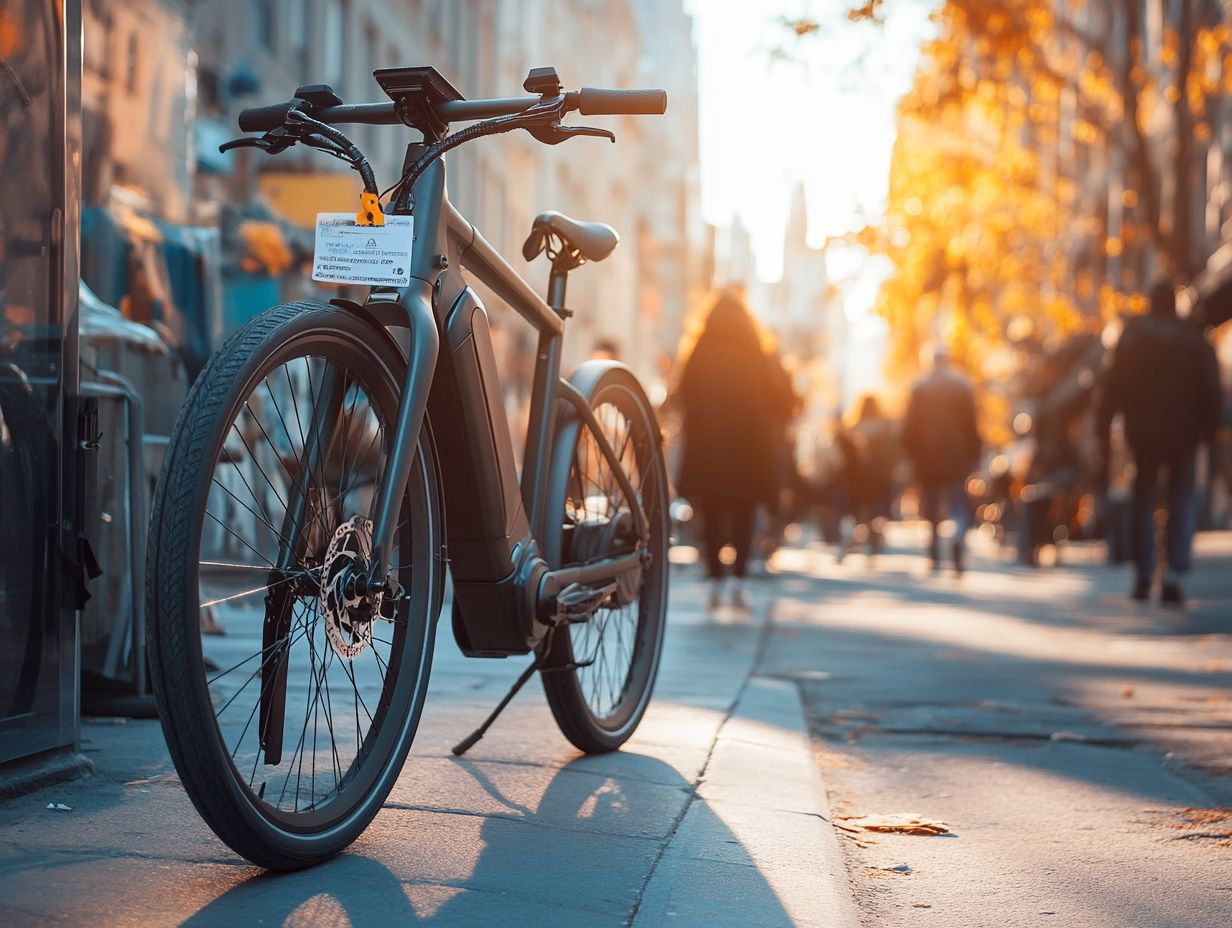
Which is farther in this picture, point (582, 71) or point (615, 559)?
point (582, 71)

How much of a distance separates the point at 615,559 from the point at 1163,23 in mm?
26941

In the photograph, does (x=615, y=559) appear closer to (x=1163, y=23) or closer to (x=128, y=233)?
(x=128, y=233)

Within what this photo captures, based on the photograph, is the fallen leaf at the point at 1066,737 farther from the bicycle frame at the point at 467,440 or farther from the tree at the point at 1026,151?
the tree at the point at 1026,151

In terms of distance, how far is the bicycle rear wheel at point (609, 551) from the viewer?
4250 mm

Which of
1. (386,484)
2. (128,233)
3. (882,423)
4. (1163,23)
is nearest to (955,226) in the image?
(882,423)

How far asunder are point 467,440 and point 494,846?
0.84m

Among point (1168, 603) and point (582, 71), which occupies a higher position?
point (582, 71)

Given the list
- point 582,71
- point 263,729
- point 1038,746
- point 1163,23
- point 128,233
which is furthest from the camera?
point 582,71

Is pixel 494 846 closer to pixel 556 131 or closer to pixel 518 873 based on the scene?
pixel 518 873

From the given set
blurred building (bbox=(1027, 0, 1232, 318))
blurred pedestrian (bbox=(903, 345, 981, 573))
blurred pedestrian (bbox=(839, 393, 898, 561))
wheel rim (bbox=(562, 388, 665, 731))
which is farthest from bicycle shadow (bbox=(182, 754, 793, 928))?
blurred pedestrian (bbox=(839, 393, 898, 561))

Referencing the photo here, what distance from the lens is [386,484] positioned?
315 cm

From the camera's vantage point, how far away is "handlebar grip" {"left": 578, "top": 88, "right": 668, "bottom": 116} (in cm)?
358

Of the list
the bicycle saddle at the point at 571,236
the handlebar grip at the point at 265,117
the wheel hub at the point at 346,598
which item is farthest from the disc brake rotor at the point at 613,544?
the handlebar grip at the point at 265,117

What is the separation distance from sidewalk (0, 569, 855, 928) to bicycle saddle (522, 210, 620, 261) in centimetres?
123
